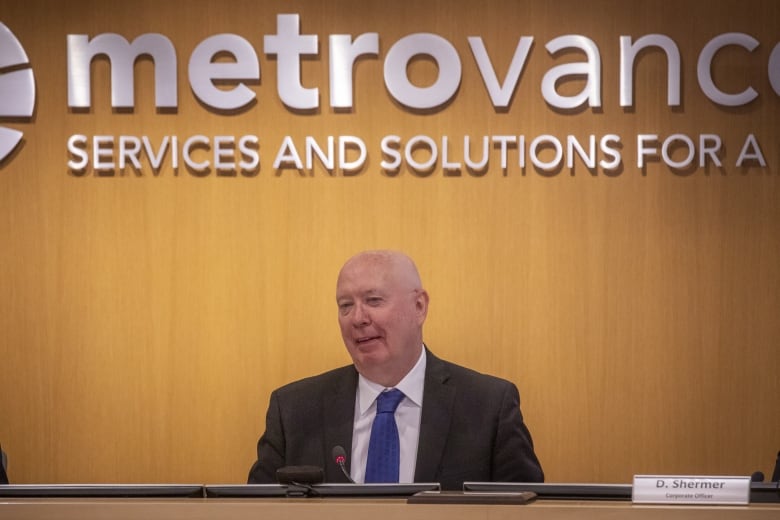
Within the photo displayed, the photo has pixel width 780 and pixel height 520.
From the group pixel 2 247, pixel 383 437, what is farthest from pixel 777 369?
pixel 2 247

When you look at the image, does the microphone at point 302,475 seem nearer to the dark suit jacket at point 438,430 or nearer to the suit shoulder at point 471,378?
the dark suit jacket at point 438,430

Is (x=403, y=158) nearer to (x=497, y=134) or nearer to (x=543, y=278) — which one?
(x=497, y=134)

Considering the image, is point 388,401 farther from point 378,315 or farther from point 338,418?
point 378,315

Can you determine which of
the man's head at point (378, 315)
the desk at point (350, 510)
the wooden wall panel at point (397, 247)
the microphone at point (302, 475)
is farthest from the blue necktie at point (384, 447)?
the desk at point (350, 510)

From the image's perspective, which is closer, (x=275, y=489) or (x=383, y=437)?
(x=275, y=489)

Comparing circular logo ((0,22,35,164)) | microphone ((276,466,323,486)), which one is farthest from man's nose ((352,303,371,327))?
circular logo ((0,22,35,164))

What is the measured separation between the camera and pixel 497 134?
16.2 feet

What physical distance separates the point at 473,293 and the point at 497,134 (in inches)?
28.8

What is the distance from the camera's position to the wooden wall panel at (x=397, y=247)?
192 inches

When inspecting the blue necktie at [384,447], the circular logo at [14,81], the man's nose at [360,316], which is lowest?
the blue necktie at [384,447]

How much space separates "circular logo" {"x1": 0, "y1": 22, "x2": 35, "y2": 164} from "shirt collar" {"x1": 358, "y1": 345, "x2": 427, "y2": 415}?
208cm

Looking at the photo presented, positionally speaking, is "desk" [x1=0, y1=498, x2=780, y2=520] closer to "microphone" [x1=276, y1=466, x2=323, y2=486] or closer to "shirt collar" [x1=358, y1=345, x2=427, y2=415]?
"microphone" [x1=276, y1=466, x2=323, y2=486]

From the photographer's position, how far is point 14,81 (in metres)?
4.98

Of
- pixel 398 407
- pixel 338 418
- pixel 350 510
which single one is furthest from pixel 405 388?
pixel 350 510
